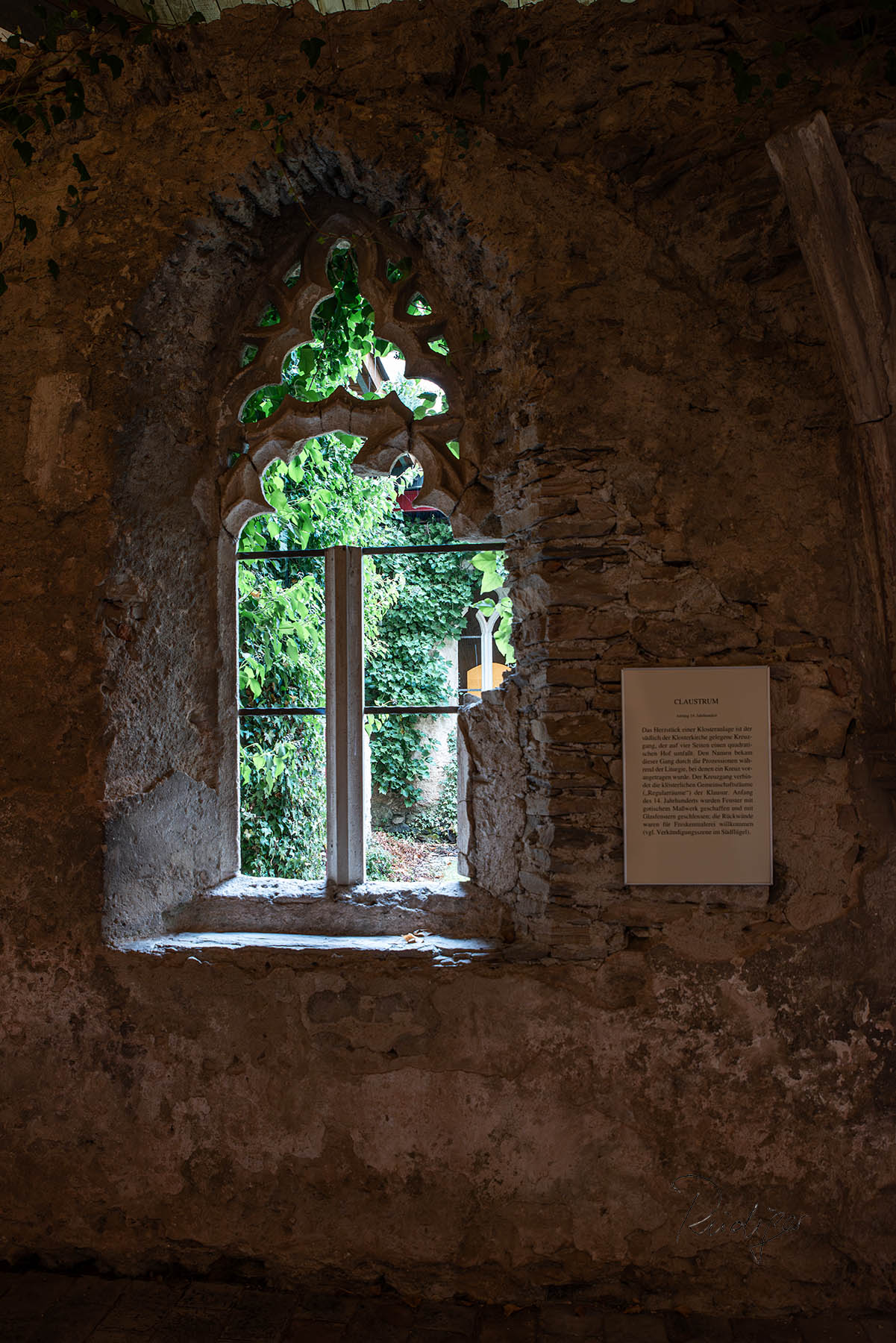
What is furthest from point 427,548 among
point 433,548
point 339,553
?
point 339,553

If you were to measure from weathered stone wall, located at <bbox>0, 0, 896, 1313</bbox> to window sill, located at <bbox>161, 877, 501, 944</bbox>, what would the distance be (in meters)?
0.20

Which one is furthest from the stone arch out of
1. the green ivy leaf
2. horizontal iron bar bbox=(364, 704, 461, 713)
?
the green ivy leaf

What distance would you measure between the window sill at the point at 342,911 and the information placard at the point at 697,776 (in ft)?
2.08

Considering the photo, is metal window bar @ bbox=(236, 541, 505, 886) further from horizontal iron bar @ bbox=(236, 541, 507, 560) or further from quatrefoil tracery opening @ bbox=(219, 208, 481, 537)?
quatrefoil tracery opening @ bbox=(219, 208, 481, 537)

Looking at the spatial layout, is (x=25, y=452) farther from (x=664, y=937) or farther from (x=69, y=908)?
(x=664, y=937)

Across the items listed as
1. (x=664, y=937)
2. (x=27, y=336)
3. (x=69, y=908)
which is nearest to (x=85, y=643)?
(x=69, y=908)

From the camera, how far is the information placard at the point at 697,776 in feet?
7.41

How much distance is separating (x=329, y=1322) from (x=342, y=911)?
1125 millimetres

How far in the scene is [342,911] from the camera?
8.86 feet

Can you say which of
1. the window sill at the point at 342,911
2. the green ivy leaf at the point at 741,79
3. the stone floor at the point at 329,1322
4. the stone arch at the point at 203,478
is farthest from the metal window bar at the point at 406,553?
the stone floor at the point at 329,1322

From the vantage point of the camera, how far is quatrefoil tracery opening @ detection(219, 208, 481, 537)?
8.79 ft

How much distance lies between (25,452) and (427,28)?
5.96 feet

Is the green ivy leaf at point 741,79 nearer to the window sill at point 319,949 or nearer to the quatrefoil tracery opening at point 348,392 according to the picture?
the quatrefoil tracery opening at point 348,392

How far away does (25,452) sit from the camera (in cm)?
253
